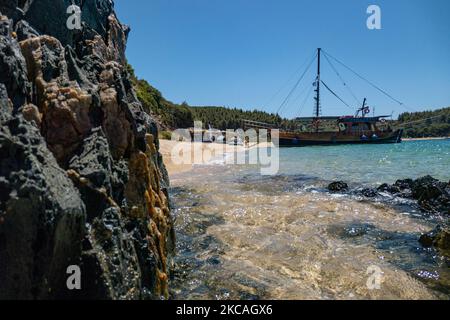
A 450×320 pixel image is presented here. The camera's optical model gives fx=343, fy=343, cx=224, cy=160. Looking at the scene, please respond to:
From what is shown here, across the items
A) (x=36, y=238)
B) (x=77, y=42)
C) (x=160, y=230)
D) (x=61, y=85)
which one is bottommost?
(x=160, y=230)

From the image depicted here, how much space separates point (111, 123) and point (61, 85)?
2.52 feet

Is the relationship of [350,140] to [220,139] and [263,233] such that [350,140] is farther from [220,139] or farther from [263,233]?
[263,233]

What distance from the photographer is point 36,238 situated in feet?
9.69

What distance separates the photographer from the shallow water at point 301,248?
5.41 m

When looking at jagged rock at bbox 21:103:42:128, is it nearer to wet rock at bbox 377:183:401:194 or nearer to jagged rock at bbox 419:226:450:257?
jagged rock at bbox 419:226:450:257

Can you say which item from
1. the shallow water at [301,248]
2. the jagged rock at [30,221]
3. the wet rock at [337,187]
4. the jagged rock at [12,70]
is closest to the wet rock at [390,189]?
the shallow water at [301,248]

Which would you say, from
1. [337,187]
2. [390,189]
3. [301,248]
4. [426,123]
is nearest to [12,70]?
[301,248]

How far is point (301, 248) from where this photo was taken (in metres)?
7.30

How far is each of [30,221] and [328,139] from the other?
6138 centimetres

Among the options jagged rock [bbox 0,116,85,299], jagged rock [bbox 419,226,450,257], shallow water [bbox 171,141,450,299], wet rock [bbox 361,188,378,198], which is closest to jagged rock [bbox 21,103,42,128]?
jagged rock [bbox 0,116,85,299]

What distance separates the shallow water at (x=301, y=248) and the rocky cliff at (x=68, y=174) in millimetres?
1267

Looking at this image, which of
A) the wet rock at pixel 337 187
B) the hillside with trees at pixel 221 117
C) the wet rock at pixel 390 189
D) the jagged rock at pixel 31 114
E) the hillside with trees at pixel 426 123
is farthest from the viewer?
the hillside with trees at pixel 426 123

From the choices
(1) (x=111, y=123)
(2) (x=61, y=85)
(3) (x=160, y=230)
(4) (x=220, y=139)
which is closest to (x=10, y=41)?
(2) (x=61, y=85)

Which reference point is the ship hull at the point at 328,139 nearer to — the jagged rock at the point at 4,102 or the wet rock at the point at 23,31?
the wet rock at the point at 23,31
